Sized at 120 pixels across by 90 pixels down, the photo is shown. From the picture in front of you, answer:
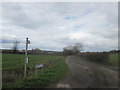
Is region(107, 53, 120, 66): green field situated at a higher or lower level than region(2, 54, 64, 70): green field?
higher

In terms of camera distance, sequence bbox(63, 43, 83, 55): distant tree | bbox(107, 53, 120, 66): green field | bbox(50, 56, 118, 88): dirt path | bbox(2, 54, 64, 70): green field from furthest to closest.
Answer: bbox(63, 43, 83, 55): distant tree < bbox(2, 54, 64, 70): green field < bbox(107, 53, 120, 66): green field < bbox(50, 56, 118, 88): dirt path

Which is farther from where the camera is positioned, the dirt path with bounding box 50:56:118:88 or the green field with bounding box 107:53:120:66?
the green field with bounding box 107:53:120:66

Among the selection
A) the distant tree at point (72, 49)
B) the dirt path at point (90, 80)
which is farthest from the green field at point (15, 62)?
the distant tree at point (72, 49)

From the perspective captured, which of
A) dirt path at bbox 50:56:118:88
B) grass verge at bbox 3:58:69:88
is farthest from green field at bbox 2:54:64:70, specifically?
dirt path at bbox 50:56:118:88

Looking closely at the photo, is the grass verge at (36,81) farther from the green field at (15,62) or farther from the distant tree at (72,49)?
the distant tree at (72,49)

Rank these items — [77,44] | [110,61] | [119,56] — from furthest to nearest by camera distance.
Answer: [77,44] < [110,61] < [119,56]

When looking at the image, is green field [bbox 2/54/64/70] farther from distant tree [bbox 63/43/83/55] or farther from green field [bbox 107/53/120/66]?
distant tree [bbox 63/43/83/55]

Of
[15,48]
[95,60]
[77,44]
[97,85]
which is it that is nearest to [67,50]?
[77,44]

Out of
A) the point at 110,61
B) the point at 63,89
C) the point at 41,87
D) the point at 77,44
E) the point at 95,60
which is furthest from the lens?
the point at 77,44

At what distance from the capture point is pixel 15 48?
46.7 metres

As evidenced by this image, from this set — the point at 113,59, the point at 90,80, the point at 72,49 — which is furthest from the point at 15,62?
the point at 72,49

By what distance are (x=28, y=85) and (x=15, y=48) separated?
43394 mm

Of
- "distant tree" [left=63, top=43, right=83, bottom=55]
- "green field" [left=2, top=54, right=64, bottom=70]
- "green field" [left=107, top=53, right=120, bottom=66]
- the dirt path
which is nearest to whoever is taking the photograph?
the dirt path

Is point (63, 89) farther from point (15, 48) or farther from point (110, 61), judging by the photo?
point (15, 48)
